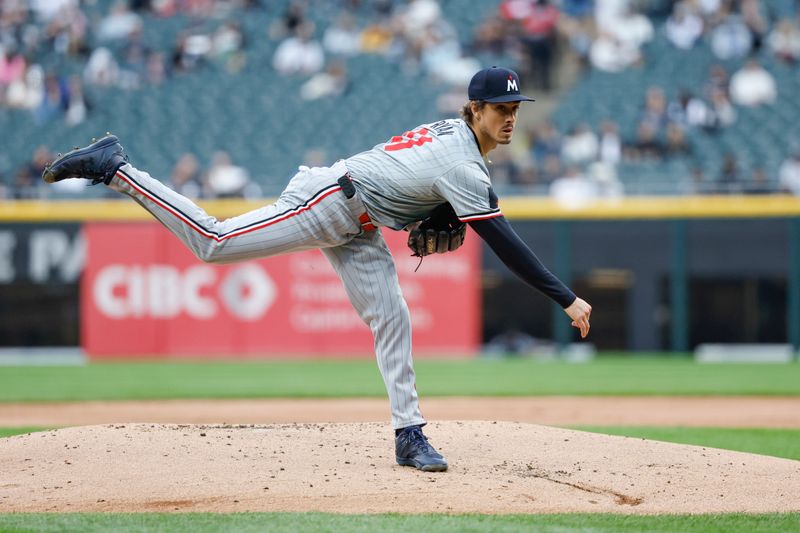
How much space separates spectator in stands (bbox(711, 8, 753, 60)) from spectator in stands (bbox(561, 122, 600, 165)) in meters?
2.79

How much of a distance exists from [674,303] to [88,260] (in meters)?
8.33

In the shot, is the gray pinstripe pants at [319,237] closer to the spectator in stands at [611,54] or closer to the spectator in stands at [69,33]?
the spectator in stands at [611,54]

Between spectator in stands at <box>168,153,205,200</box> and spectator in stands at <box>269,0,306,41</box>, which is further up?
spectator in stands at <box>269,0,306,41</box>

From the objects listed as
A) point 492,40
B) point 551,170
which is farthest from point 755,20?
point 551,170

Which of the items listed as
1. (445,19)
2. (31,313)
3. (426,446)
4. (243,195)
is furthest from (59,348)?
(426,446)

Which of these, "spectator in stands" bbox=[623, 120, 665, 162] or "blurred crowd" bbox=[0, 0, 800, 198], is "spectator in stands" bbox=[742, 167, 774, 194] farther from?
"spectator in stands" bbox=[623, 120, 665, 162]

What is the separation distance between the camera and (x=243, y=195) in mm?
15797

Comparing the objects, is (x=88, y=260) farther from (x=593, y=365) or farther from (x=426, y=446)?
(x=426, y=446)

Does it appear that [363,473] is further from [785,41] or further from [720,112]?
[785,41]

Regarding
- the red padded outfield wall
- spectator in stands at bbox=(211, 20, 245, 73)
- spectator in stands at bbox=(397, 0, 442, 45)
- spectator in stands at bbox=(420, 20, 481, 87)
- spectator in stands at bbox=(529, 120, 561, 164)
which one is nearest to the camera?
the red padded outfield wall

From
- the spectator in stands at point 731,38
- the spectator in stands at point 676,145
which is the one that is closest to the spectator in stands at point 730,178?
the spectator in stands at point 676,145

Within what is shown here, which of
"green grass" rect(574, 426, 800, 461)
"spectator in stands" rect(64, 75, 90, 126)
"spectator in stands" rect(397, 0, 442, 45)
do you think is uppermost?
"spectator in stands" rect(397, 0, 442, 45)

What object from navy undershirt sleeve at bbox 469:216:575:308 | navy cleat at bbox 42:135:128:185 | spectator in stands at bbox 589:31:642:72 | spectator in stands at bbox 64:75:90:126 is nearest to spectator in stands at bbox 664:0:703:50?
spectator in stands at bbox 589:31:642:72

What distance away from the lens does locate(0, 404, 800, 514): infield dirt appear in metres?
4.21
